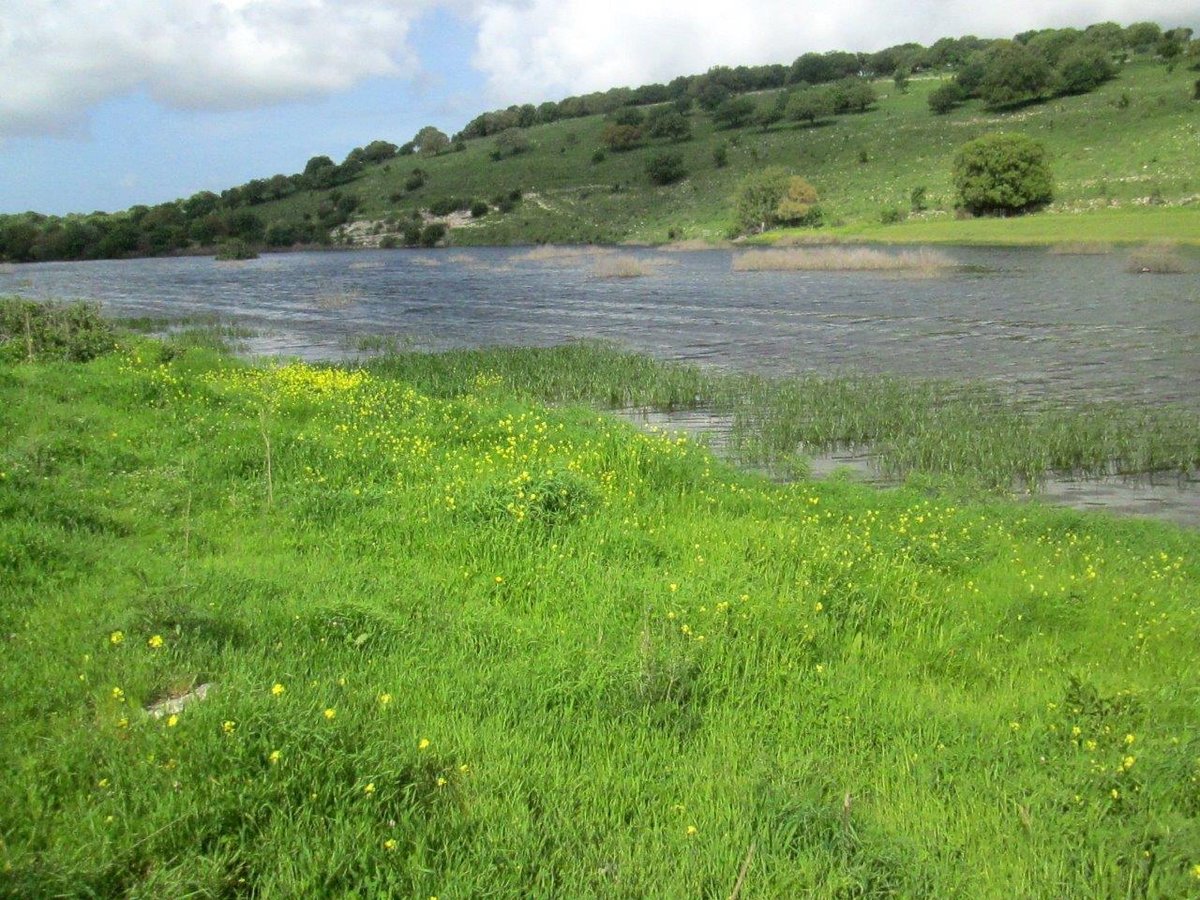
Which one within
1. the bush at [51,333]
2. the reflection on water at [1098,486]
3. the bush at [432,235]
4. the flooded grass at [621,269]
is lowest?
the reflection on water at [1098,486]

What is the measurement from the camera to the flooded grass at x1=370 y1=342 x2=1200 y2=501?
14.1 m

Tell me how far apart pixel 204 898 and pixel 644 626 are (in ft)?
11.4

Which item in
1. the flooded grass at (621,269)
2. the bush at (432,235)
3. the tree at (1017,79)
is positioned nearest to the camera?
the flooded grass at (621,269)

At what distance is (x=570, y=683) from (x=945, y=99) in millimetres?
110404

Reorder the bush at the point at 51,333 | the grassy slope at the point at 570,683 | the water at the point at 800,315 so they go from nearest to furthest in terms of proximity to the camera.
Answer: the grassy slope at the point at 570,683 < the bush at the point at 51,333 < the water at the point at 800,315

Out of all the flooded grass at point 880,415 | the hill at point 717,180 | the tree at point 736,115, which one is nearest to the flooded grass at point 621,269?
the hill at point 717,180

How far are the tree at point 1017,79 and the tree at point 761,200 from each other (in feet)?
104

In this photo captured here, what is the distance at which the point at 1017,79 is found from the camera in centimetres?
9638

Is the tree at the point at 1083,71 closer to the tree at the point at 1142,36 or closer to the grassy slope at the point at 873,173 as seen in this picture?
the grassy slope at the point at 873,173

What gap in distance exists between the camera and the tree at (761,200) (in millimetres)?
78938

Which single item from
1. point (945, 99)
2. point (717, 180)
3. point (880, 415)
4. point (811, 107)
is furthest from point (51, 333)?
point (811, 107)

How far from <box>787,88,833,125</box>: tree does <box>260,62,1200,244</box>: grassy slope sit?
9.29ft

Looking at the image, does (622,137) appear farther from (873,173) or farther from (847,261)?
(847,261)

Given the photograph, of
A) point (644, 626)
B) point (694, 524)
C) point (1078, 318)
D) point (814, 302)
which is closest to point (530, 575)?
point (644, 626)
